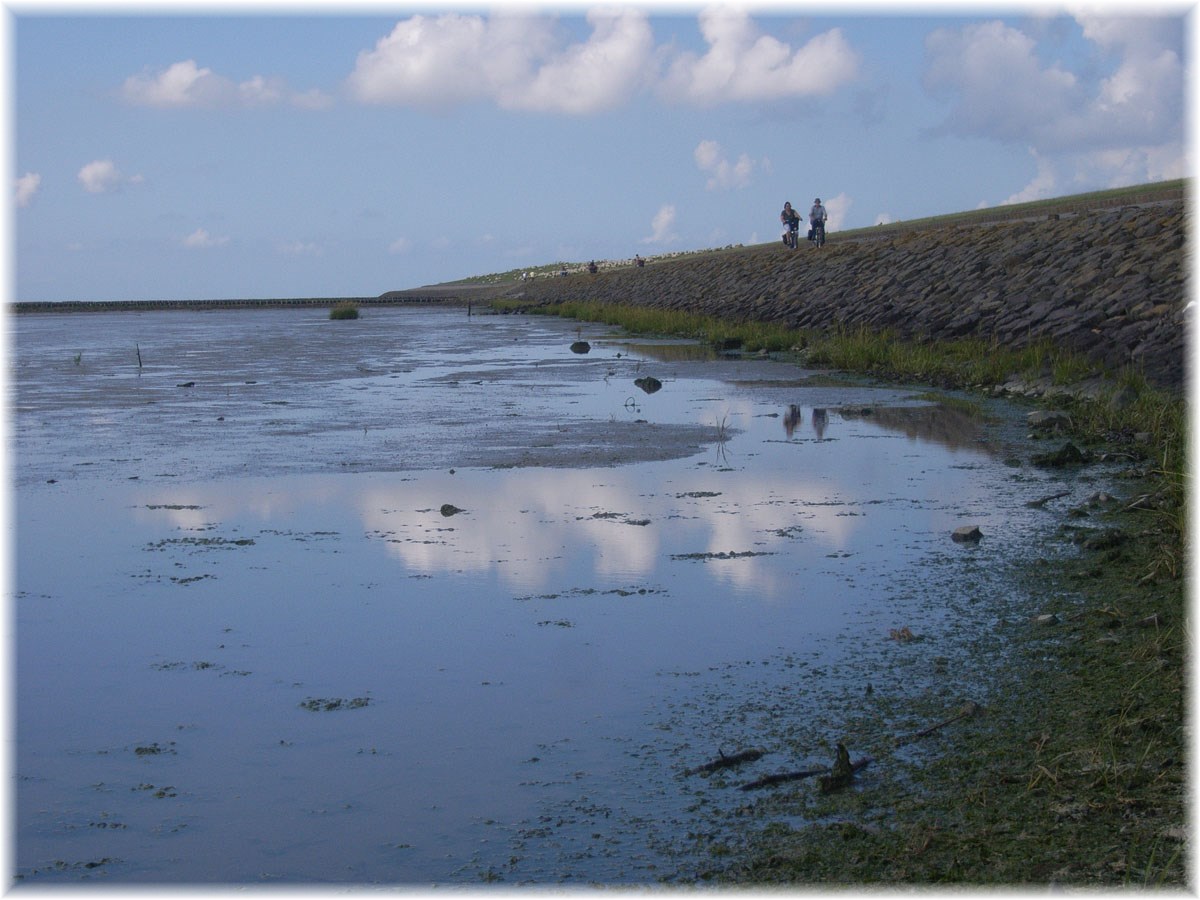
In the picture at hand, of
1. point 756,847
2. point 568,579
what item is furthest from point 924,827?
point 568,579

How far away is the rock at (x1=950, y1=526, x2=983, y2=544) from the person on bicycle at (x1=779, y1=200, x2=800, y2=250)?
35846mm

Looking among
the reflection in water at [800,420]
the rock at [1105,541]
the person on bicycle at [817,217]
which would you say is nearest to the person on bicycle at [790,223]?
the person on bicycle at [817,217]

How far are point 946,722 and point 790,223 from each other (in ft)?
131

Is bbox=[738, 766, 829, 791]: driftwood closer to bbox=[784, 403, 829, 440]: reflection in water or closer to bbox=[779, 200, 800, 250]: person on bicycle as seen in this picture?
bbox=[784, 403, 829, 440]: reflection in water

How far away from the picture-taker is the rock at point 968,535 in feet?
28.1

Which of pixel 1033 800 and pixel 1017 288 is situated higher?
pixel 1017 288

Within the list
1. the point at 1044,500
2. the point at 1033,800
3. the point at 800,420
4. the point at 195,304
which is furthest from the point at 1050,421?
the point at 195,304

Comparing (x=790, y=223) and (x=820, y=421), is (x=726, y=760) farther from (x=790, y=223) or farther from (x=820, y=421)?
(x=790, y=223)

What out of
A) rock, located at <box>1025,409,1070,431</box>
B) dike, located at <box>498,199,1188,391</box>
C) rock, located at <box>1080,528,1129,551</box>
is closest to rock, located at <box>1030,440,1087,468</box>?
rock, located at <box>1025,409,1070,431</box>

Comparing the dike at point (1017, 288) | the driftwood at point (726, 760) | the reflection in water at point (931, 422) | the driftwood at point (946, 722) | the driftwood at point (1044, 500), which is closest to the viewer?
the driftwood at point (726, 760)

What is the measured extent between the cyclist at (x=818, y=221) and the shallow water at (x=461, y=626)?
27.2 metres

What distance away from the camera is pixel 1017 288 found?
2098 cm

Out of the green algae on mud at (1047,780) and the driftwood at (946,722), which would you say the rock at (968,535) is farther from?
the driftwood at (946,722)

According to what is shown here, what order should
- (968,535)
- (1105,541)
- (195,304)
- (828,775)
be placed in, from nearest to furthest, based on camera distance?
(828,775) → (1105,541) → (968,535) → (195,304)
